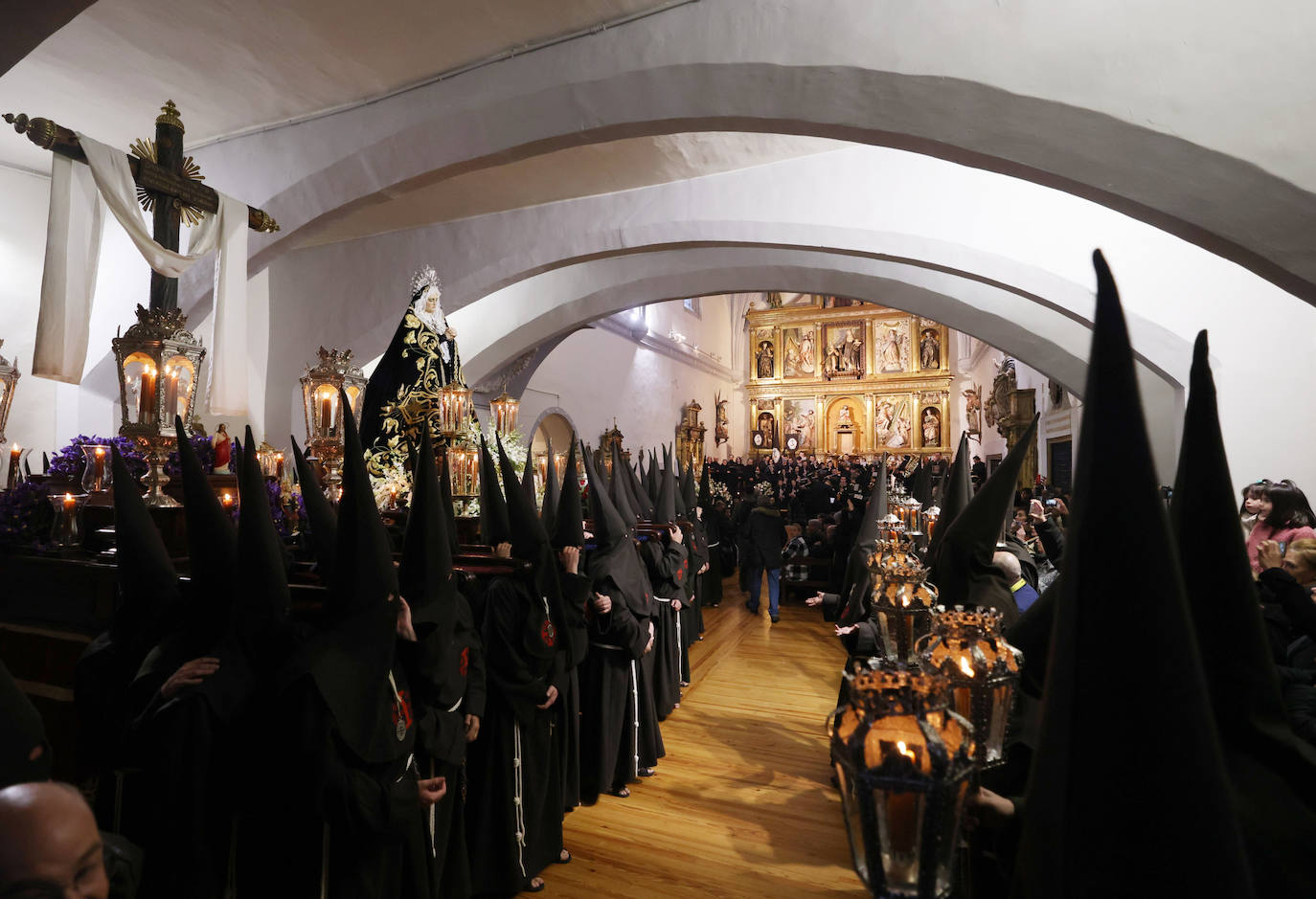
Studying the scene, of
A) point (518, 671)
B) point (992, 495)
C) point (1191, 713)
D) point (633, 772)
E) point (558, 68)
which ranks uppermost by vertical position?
point (558, 68)

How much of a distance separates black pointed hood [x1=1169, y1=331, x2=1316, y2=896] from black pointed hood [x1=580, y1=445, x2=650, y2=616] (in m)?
3.44

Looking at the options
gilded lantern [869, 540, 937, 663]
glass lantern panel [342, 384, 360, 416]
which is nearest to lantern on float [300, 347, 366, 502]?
glass lantern panel [342, 384, 360, 416]

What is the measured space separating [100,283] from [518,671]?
6877mm

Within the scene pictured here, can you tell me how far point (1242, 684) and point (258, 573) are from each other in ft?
7.46

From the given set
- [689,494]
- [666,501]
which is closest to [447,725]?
[666,501]

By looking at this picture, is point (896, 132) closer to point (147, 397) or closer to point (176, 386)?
point (176, 386)

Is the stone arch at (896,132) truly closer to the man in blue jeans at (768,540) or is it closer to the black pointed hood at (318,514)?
the black pointed hood at (318,514)

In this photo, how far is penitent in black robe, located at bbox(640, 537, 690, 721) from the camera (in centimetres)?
565

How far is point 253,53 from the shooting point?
495 centimetres

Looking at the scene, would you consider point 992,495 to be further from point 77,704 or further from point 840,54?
point 77,704

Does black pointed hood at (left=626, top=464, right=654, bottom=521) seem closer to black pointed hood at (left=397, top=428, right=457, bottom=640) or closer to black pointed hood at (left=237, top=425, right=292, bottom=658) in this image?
black pointed hood at (left=397, top=428, right=457, bottom=640)

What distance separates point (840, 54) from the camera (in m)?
3.63

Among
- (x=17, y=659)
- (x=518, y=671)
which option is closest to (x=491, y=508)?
(x=518, y=671)

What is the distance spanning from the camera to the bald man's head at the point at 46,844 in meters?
0.95
